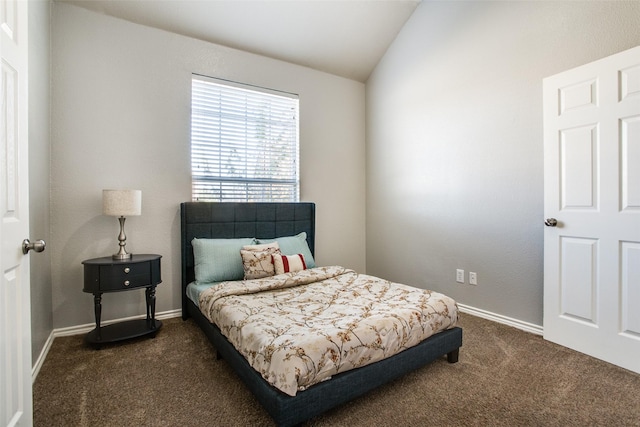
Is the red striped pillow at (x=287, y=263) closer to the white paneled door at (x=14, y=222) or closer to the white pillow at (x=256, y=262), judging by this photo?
the white pillow at (x=256, y=262)

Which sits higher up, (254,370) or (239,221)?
(239,221)

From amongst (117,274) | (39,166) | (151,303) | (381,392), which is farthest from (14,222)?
(381,392)

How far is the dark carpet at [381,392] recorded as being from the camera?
62.7 inches

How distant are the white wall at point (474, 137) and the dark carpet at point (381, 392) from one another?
0.73m

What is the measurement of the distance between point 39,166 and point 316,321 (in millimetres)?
2384

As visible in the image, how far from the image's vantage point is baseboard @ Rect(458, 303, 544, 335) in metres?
2.63

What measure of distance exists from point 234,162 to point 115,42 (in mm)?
1513

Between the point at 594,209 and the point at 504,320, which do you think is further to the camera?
the point at 504,320

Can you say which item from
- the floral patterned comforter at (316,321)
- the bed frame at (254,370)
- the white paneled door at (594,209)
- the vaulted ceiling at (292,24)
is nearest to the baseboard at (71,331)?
the bed frame at (254,370)

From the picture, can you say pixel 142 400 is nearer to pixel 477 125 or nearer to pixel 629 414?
pixel 629 414

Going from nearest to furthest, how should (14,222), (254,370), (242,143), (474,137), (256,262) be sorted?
1. (14,222)
2. (254,370)
3. (256,262)
4. (474,137)
5. (242,143)

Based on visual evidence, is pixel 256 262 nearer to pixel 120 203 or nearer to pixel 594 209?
pixel 120 203

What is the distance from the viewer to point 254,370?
159 cm

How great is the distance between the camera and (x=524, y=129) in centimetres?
271
